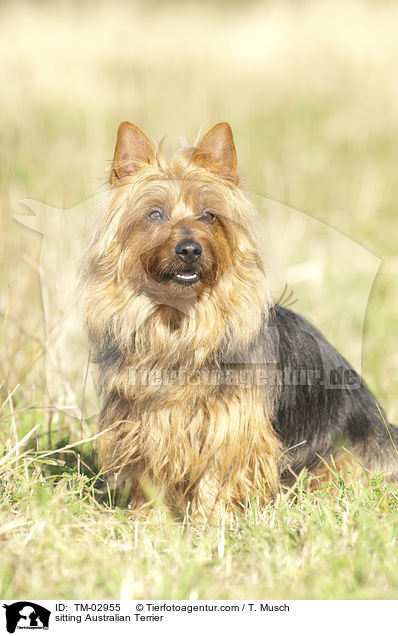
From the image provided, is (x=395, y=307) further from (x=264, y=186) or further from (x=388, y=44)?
(x=388, y=44)

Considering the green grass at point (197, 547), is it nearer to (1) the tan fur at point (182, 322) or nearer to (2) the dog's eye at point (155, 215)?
(1) the tan fur at point (182, 322)

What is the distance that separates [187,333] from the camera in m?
3.68

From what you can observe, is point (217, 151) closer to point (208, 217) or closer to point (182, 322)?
point (208, 217)

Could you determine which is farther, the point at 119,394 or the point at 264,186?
the point at 264,186

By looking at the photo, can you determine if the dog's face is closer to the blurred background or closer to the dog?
the dog

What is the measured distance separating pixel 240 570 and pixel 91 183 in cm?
496

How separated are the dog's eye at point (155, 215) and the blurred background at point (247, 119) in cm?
107

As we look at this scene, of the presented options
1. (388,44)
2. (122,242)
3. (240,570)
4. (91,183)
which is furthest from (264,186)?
(240,570)

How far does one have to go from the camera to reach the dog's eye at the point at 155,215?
3633 millimetres

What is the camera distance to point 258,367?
378 centimetres
